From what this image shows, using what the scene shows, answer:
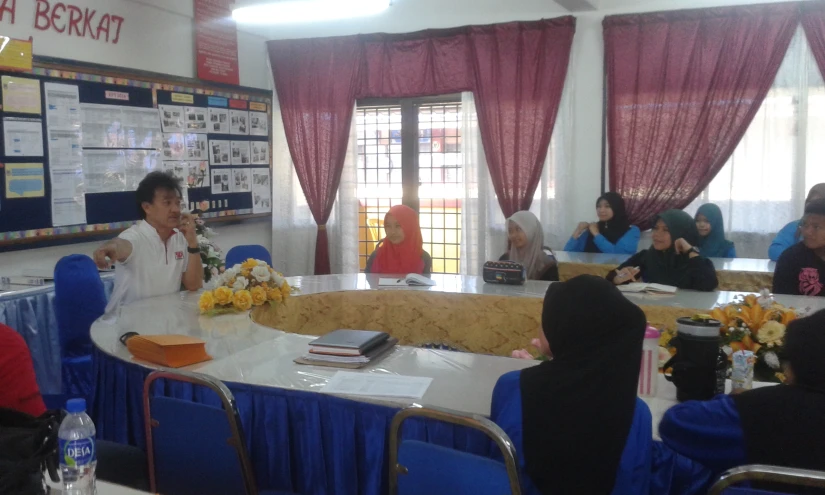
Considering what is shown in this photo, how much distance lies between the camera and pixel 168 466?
1774 mm

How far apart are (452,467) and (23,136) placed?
3.72 m

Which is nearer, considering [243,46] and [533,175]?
[533,175]

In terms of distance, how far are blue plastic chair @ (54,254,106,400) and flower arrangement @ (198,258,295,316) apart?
68cm

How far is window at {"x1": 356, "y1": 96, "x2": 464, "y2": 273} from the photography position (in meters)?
5.97

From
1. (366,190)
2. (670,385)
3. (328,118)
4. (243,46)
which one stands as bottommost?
(670,385)

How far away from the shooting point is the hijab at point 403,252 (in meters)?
4.25

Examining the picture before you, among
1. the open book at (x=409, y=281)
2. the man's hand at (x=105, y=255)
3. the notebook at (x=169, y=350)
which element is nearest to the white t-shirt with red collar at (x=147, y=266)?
the man's hand at (x=105, y=255)

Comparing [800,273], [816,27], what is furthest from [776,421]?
[816,27]

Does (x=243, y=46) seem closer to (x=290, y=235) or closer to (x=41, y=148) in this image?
(x=290, y=235)

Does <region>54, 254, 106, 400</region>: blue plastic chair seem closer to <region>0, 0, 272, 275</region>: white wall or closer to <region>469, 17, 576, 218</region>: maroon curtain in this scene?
<region>0, 0, 272, 275</region>: white wall

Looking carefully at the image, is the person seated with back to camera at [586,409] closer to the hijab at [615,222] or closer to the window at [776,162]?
the hijab at [615,222]

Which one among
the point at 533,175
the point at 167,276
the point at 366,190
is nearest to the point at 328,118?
the point at 366,190

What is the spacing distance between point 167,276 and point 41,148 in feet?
4.93

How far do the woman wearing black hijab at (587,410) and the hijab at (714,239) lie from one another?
3.72m
